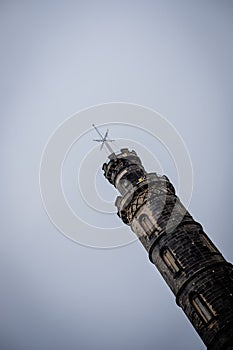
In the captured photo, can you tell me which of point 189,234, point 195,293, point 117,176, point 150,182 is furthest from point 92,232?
point 195,293

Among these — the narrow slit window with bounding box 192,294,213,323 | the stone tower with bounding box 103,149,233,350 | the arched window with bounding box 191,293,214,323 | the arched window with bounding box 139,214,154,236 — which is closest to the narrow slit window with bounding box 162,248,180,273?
the stone tower with bounding box 103,149,233,350

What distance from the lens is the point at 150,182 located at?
31422mm

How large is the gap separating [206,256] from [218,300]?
324cm

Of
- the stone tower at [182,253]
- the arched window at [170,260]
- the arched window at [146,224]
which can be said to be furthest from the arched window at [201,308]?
the arched window at [146,224]

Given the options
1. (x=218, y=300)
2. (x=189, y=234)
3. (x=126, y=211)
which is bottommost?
(x=218, y=300)

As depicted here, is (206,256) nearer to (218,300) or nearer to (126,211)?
(218,300)

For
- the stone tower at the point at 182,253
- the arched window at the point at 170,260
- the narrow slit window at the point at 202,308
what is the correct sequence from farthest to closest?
1. the arched window at the point at 170,260
2. the narrow slit window at the point at 202,308
3. the stone tower at the point at 182,253

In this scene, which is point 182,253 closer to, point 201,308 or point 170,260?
point 170,260

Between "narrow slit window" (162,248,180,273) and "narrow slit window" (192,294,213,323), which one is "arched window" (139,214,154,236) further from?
"narrow slit window" (192,294,213,323)

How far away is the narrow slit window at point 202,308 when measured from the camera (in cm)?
2353

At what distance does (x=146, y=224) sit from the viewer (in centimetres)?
2930

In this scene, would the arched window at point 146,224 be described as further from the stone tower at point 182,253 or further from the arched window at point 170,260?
the arched window at point 170,260

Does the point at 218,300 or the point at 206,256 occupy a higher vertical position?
the point at 206,256

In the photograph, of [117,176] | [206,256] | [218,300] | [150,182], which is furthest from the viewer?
[117,176]
